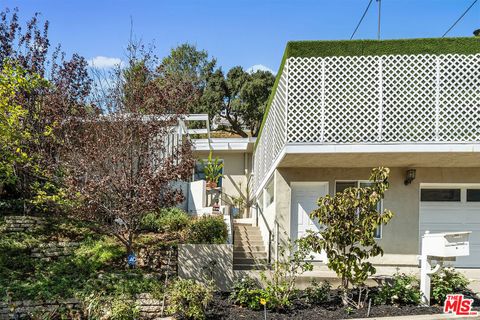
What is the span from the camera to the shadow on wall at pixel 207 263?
326 inches

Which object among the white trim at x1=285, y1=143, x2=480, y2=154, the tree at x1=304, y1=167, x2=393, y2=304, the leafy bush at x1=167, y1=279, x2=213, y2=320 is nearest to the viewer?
the leafy bush at x1=167, y1=279, x2=213, y2=320

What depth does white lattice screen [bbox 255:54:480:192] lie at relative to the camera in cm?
789

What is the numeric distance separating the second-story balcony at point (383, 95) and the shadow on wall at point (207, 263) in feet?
9.04

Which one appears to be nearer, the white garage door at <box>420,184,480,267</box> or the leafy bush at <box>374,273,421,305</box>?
the leafy bush at <box>374,273,421,305</box>

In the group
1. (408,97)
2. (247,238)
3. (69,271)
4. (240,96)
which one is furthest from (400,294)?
(240,96)

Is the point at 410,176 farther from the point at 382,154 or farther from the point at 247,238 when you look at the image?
the point at 247,238

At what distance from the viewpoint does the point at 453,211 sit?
33.3 ft

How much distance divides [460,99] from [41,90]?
9.65 meters

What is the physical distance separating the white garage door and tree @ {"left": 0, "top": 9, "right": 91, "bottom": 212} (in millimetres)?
9004

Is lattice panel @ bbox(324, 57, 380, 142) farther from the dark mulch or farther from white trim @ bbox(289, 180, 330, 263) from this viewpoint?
the dark mulch

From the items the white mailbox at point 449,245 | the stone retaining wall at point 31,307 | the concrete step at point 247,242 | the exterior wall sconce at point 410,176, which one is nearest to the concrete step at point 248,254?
the concrete step at point 247,242

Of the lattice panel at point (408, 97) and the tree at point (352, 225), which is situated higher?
the lattice panel at point (408, 97)

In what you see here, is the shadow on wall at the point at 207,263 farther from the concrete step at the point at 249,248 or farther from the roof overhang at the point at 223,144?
the roof overhang at the point at 223,144

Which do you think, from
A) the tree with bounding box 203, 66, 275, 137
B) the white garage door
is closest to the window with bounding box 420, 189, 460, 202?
A: the white garage door
